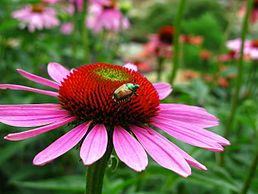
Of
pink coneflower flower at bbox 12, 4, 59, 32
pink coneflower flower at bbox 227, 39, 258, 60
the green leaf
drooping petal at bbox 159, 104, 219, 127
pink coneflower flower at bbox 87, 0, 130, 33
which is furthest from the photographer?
pink coneflower flower at bbox 87, 0, 130, 33

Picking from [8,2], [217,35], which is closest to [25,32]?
[8,2]

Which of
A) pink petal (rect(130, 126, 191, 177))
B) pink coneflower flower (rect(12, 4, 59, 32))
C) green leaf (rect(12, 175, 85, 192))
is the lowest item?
green leaf (rect(12, 175, 85, 192))

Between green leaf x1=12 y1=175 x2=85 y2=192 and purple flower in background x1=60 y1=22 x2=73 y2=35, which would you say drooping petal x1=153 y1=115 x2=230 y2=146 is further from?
purple flower in background x1=60 y1=22 x2=73 y2=35

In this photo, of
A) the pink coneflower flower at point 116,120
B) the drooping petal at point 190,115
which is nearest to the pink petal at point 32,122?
the pink coneflower flower at point 116,120

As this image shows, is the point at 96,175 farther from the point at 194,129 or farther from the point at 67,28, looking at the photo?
the point at 67,28

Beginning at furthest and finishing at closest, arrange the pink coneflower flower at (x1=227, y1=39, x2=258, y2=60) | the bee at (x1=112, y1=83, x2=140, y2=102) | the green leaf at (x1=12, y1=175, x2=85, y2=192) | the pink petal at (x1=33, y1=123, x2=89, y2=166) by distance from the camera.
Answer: the pink coneflower flower at (x1=227, y1=39, x2=258, y2=60) < the green leaf at (x1=12, y1=175, x2=85, y2=192) < the bee at (x1=112, y1=83, x2=140, y2=102) < the pink petal at (x1=33, y1=123, x2=89, y2=166)

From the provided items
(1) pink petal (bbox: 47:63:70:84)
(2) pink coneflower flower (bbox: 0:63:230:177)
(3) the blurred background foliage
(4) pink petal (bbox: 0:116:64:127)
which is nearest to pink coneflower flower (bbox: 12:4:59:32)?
(3) the blurred background foliage

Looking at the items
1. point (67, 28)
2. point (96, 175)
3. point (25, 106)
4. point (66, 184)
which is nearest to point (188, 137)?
point (96, 175)

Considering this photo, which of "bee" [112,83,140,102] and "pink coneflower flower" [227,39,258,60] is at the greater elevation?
"bee" [112,83,140,102]
